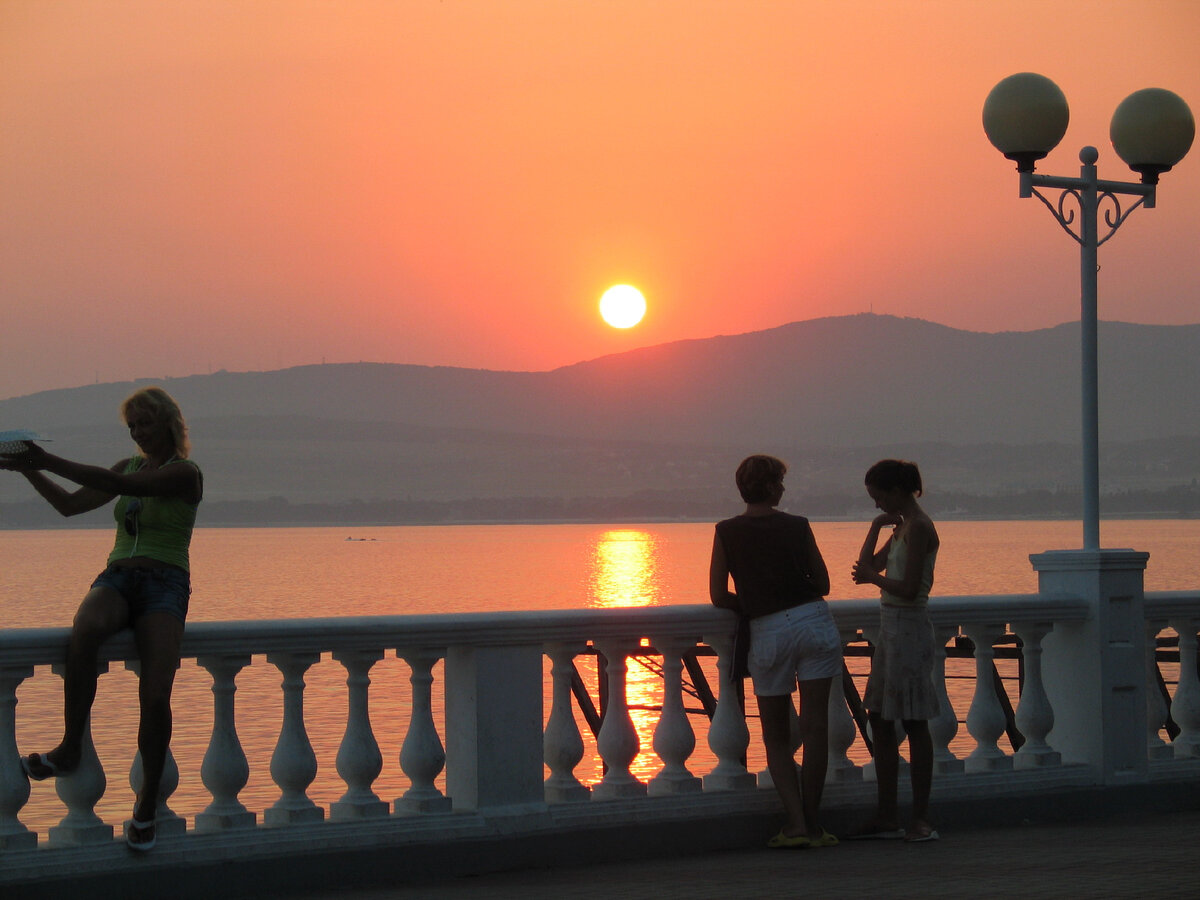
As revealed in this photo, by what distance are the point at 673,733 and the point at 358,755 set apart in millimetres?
1457

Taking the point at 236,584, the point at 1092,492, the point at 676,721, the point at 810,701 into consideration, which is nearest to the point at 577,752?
the point at 676,721

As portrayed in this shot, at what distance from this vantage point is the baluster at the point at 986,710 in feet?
27.4

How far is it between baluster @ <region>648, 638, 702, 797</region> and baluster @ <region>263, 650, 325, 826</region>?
5.22 feet

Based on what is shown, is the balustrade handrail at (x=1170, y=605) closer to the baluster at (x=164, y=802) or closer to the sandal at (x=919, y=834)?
the sandal at (x=919, y=834)

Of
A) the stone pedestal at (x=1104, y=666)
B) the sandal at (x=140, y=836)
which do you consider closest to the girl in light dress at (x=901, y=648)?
the stone pedestal at (x=1104, y=666)

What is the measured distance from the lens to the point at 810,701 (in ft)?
24.2

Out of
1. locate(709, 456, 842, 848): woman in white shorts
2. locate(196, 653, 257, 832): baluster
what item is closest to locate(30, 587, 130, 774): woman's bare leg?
locate(196, 653, 257, 832): baluster

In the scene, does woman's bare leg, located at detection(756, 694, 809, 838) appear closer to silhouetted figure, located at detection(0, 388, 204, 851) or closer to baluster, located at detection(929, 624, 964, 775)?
baluster, located at detection(929, 624, 964, 775)

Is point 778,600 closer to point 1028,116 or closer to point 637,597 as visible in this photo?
point 1028,116

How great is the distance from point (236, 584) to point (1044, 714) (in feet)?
341

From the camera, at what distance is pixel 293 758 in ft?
21.8

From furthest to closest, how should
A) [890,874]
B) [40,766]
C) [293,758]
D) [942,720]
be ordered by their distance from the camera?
[942,720]
[890,874]
[293,758]
[40,766]

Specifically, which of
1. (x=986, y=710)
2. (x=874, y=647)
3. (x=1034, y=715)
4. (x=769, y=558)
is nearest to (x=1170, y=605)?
(x=1034, y=715)

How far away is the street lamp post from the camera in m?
9.58
